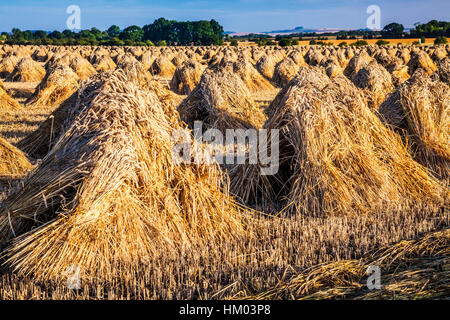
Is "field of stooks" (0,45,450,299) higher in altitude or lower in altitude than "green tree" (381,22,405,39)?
lower

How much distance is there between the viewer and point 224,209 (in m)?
4.82

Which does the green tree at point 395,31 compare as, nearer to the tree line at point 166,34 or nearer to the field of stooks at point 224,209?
the tree line at point 166,34

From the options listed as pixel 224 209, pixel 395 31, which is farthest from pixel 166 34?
pixel 224 209

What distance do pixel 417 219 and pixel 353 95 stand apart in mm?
1966

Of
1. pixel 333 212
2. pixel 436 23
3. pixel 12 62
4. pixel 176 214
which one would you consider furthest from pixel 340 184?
pixel 436 23

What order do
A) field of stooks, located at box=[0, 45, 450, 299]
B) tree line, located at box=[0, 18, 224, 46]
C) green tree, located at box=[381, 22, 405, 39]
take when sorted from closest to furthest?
1. field of stooks, located at box=[0, 45, 450, 299]
2. green tree, located at box=[381, 22, 405, 39]
3. tree line, located at box=[0, 18, 224, 46]

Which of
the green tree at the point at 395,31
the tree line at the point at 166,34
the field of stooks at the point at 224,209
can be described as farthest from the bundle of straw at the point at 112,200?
the green tree at the point at 395,31

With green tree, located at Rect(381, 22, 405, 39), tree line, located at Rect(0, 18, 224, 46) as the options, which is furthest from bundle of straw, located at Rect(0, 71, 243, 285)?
green tree, located at Rect(381, 22, 405, 39)

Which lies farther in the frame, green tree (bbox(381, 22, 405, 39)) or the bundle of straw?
green tree (bbox(381, 22, 405, 39))

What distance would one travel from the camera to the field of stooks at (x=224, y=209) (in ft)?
12.3

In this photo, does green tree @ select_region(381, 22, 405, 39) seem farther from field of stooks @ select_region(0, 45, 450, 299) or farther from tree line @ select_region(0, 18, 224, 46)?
field of stooks @ select_region(0, 45, 450, 299)

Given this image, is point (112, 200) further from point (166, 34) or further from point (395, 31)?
point (166, 34)

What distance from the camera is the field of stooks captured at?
3762 mm
